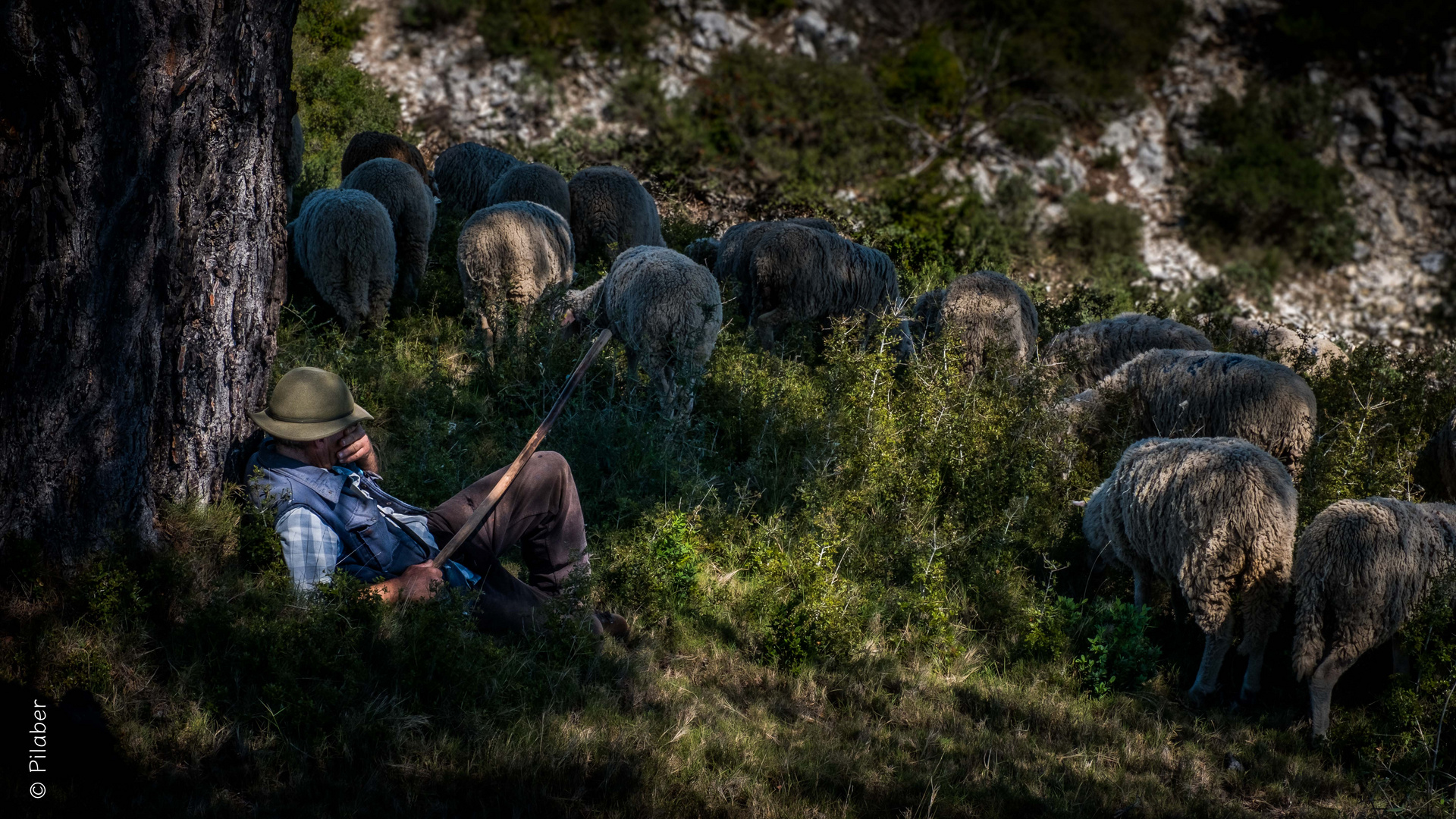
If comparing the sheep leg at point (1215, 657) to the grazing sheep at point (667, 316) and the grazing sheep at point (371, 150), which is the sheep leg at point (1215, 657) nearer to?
the grazing sheep at point (667, 316)

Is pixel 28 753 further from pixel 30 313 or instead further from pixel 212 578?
pixel 30 313

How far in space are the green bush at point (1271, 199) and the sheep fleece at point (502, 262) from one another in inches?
678

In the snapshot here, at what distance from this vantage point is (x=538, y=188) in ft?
35.8

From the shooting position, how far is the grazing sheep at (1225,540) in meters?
5.31

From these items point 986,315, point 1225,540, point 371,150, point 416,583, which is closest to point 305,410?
point 416,583

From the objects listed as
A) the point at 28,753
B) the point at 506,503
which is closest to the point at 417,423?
the point at 506,503

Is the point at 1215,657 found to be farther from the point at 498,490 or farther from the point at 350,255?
the point at 350,255

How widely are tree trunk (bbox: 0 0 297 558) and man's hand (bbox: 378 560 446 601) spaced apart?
3.16ft

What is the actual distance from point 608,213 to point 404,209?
90.8 inches

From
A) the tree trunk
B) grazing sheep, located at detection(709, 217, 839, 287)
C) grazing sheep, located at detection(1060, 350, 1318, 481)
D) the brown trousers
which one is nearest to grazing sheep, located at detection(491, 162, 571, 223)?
grazing sheep, located at detection(709, 217, 839, 287)

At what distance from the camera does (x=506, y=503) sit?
180 inches

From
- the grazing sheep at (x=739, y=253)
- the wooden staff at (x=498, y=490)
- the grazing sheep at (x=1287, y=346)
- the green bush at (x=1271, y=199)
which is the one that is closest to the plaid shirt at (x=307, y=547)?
the wooden staff at (x=498, y=490)

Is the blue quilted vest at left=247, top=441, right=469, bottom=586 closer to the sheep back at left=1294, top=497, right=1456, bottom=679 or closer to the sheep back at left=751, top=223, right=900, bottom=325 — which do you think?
the sheep back at left=1294, top=497, right=1456, bottom=679

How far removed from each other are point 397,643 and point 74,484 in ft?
4.65
